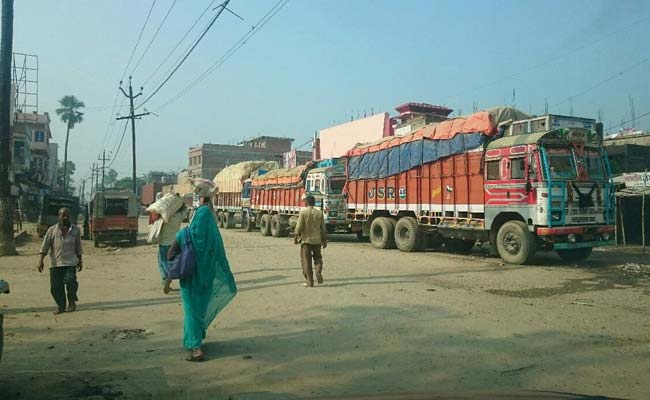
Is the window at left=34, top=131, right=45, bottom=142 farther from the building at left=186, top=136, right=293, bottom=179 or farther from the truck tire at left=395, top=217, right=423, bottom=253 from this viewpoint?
the truck tire at left=395, top=217, right=423, bottom=253

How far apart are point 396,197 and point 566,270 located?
6.26m

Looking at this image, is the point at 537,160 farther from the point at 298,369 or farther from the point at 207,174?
the point at 207,174

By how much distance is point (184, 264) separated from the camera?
16.2 feet

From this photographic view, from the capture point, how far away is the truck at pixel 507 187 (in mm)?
11820

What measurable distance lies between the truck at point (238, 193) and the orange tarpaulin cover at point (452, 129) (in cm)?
1308

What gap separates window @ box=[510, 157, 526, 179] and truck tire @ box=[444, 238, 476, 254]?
4343 millimetres

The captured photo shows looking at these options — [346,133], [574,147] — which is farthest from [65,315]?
[346,133]

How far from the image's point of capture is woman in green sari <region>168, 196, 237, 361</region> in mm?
4992

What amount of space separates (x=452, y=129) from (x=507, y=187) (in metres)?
2.73

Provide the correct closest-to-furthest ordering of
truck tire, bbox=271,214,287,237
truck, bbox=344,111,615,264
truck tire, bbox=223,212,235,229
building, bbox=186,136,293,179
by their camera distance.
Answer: truck, bbox=344,111,615,264 < truck tire, bbox=271,214,287,237 < truck tire, bbox=223,212,235,229 < building, bbox=186,136,293,179

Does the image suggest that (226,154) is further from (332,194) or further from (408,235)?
(408,235)

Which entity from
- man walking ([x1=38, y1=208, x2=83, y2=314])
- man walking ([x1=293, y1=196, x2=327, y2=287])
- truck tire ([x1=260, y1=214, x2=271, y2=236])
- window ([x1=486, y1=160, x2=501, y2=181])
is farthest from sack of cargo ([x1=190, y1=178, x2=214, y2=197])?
truck tire ([x1=260, y1=214, x2=271, y2=236])

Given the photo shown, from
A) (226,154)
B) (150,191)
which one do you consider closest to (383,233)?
(226,154)

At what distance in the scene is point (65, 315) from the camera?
712 cm
